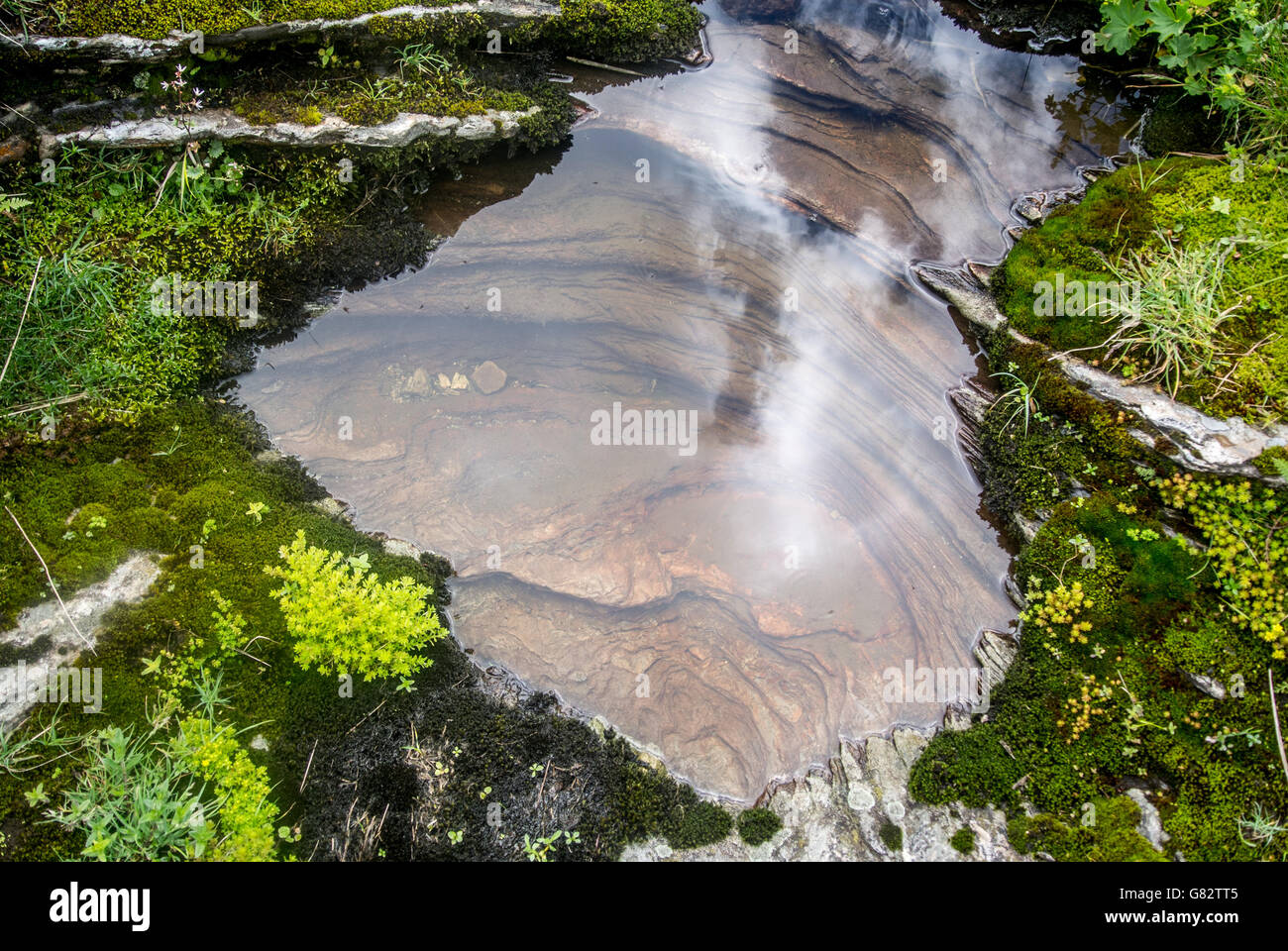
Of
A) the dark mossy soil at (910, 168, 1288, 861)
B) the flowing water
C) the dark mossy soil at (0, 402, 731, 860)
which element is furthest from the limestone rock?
the dark mossy soil at (910, 168, 1288, 861)

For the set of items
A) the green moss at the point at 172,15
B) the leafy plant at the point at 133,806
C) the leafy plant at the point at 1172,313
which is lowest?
the leafy plant at the point at 133,806

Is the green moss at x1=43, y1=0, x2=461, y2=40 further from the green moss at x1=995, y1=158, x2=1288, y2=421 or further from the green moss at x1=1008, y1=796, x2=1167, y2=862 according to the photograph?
the green moss at x1=1008, y1=796, x2=1167, y2=862

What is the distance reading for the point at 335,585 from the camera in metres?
4.97

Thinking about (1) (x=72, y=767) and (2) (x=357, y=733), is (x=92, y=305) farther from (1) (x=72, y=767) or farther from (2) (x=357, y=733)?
(2) (x=357, y=733)

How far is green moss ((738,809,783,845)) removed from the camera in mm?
5266

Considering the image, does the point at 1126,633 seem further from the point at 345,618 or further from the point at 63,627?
the point at 63,627

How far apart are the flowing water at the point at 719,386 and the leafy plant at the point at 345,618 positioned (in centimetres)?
106

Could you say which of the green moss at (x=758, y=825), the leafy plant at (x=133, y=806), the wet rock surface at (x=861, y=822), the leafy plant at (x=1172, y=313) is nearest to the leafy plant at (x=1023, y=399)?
the leafy plant at (x=1172, y=313)

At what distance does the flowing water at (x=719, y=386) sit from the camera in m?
6.07

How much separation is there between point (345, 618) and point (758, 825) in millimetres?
3390

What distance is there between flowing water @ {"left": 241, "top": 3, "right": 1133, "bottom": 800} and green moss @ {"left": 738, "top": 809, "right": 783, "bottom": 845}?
35 centimetres

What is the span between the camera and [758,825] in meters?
5.31

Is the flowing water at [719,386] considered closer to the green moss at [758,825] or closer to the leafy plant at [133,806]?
the green moss at [758,825]
